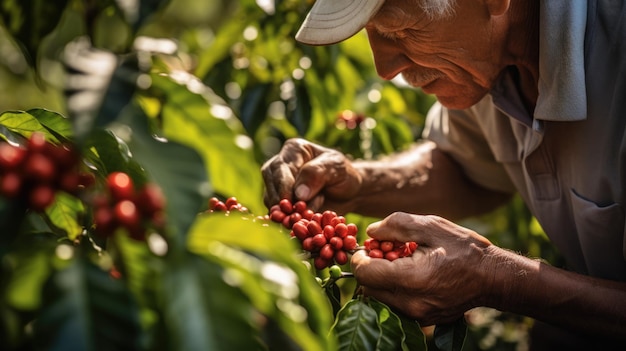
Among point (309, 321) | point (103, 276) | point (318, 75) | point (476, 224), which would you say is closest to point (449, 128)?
point (318, 75)

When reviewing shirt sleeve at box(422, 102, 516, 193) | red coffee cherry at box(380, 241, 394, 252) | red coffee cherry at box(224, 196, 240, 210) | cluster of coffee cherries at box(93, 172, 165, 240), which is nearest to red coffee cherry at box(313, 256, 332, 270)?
red coffee cherry at box(380, 241, 394, 252)

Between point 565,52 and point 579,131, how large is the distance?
0.72 feet

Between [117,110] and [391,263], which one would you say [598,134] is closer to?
[391,263]

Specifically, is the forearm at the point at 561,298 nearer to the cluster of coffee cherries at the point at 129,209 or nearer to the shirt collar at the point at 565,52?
the shirt collar at the point at 565,52

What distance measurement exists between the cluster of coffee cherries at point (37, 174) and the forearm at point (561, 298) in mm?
973

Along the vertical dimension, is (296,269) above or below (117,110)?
below

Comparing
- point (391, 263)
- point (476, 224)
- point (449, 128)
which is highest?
point (391, 263)

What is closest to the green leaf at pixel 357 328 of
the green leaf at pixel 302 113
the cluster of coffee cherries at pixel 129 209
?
the cluster of coffee cherries at pixel 129 209

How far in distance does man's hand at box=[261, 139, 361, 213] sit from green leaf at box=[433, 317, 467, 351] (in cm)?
53

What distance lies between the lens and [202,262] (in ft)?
2.85

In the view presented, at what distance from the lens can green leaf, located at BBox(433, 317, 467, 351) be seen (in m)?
1.36

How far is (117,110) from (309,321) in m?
0.37

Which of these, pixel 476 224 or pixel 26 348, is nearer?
pixel 26 348

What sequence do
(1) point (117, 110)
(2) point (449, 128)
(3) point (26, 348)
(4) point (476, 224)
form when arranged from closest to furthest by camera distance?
1. (1) point (117, 110)
2. (3) point (26, 348)
3. (2) point (449, 128)
4. (4) point (476, 224)
